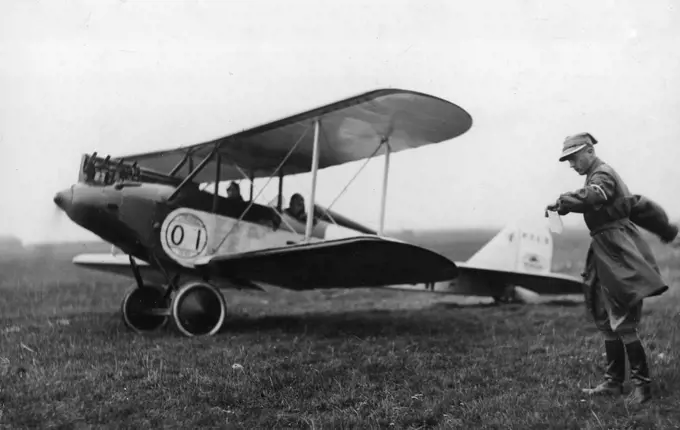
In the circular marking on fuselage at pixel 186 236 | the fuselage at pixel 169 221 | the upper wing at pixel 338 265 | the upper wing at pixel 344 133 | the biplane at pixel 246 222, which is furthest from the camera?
the circular marking on fuselage at pixel 186 236

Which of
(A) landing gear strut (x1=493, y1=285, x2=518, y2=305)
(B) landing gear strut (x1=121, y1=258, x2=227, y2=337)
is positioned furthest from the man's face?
(A) landing gear strut (x1=493, y1=285, x2=518, y2=305)

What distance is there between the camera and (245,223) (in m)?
6.36

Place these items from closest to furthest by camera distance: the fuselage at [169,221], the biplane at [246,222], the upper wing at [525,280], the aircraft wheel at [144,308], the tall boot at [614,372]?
the tall boot at [614,372]
the biplane at [246,222]
the fuselage at [169,221]
the aircraft wheel at [144,308]
the upper wing at [525,280]

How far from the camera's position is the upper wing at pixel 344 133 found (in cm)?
529

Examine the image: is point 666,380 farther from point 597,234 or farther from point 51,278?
point 51,278

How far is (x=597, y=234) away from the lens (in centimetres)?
314

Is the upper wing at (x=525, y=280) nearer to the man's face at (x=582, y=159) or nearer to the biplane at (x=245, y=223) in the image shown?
the biplane at (x=245, y=223)

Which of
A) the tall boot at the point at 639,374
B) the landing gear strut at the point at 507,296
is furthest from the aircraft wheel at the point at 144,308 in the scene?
the landing gear strut at the point at 507,296

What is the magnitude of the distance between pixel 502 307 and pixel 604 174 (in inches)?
208

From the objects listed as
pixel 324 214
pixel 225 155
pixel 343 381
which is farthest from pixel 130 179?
pixel 343 381

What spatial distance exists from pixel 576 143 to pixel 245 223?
159 inches

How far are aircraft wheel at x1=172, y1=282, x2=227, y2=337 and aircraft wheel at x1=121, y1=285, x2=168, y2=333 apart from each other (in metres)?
0.66

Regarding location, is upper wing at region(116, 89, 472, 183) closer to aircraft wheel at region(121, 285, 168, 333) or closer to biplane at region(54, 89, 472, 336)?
biplane at region(54, 89, 472, 336)

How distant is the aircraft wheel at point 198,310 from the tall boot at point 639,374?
3840mm
